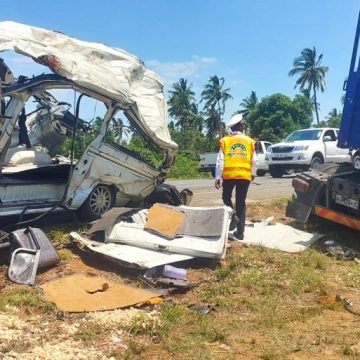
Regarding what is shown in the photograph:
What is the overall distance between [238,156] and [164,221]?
1.47 m

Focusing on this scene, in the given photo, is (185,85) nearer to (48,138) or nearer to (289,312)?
(48,138)

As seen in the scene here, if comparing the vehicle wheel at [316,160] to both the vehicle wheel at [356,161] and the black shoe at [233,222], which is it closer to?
the vehicle wheel at [356,161]

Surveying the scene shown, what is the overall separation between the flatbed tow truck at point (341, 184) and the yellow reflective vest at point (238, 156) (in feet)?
3.68

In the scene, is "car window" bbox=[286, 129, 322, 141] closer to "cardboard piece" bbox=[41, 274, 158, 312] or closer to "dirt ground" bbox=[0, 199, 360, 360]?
"dirt ground" bbox=[0, 199, 360, 360]

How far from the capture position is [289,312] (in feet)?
14.6

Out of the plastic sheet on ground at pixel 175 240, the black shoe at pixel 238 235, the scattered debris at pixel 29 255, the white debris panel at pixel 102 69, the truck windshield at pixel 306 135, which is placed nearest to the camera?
the scattered debris at pixel 29 255

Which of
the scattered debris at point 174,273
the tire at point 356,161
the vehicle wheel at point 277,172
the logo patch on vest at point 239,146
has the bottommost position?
the scattered debris at point 174,273

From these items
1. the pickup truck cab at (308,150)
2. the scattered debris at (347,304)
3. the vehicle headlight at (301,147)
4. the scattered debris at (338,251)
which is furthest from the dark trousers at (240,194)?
the vehicle headlight at (301,147)

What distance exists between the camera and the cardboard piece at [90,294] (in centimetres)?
436

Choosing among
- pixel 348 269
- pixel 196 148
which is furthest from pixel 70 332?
pixel 196 148

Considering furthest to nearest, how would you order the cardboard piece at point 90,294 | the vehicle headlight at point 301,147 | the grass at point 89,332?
the vehicle headlight at point 301,147 < the cardboard piece at point 90,294 < the grass at point 89,332

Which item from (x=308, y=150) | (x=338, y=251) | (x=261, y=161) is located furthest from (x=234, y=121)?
(x=261, y=161)

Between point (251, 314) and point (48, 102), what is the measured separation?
534 cm

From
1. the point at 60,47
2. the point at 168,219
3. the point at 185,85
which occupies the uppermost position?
the point at 185,85
